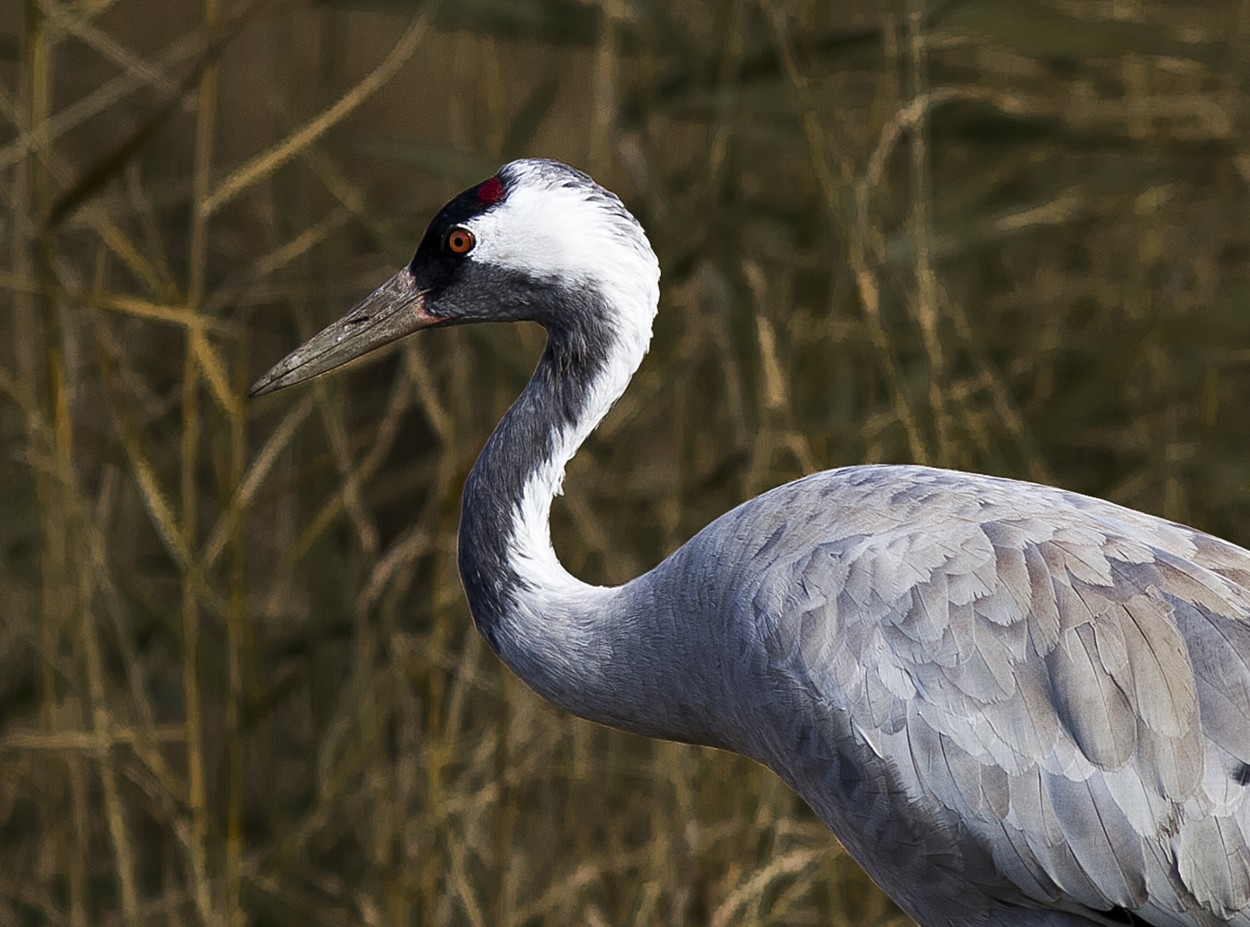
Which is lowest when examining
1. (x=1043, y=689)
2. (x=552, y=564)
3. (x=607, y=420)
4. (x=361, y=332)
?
(x=1043, y=689)

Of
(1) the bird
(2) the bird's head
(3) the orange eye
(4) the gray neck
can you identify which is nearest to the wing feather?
(1) the bird

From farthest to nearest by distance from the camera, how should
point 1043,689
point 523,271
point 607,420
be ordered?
point 607,420
point 523,271
point 1043,689

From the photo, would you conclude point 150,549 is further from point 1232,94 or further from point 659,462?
point 1232,94

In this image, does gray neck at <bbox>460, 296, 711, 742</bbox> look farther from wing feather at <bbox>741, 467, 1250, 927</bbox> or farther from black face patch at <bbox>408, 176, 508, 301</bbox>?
wing feather at <bbox>741, 467, 1250, 927</bbox>

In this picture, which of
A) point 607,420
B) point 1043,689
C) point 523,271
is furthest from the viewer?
point 607,420

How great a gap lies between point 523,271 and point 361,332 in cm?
31

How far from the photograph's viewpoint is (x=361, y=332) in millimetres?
3025

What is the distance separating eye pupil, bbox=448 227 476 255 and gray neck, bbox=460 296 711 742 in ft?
0.67

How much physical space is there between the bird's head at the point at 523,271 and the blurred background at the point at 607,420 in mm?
254

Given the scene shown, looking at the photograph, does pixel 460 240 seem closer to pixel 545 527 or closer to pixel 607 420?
pixel 545 527

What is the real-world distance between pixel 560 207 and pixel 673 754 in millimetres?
1288

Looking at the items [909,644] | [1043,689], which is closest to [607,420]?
[909,644]

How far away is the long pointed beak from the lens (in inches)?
118

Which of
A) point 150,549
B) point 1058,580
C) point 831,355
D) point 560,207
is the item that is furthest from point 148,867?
point 1058,580
